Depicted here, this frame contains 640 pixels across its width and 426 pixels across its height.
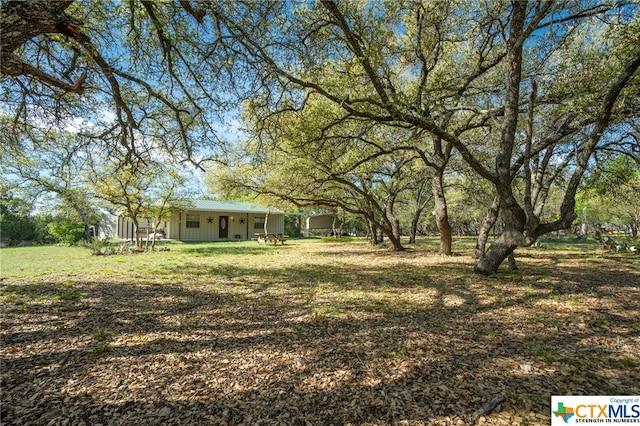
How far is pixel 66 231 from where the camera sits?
62.1 ft

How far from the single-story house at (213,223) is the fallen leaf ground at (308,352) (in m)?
18.3

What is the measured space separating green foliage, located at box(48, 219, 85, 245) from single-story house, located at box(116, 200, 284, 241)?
4.31 meters

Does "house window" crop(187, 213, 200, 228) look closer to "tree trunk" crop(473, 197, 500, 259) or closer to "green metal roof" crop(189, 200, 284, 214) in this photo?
"green metal roof" crop(189, 200, 284, 214)

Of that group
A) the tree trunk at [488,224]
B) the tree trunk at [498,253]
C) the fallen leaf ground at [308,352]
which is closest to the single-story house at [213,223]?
the tree trunk at [488,224]

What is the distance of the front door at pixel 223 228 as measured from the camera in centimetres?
2627

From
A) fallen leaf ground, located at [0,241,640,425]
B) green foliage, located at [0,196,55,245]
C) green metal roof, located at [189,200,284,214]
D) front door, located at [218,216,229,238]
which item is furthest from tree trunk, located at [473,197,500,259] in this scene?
green foliage, located at [0,196,55,245]

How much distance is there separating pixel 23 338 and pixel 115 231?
28.6m

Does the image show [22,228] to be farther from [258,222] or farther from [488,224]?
[488,224]

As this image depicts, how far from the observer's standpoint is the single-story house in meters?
24.0

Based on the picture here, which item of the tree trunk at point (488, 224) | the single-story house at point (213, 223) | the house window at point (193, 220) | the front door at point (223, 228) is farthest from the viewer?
the front door at point (223, 228)

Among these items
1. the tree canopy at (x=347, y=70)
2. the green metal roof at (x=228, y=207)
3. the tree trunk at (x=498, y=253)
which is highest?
the tree canopy at (x=347, y=70)

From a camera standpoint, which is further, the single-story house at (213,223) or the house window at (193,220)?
the house window at (193,220)

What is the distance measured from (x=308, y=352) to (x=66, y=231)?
2248 centimetres

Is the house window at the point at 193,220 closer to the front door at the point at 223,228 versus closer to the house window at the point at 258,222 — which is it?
the front door at the point at 223,228
